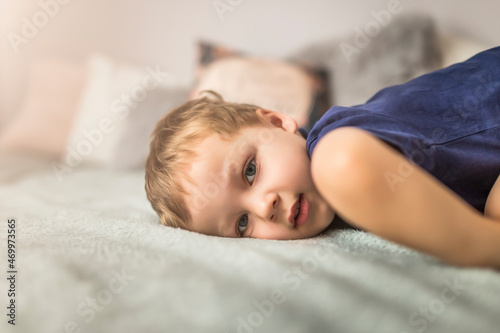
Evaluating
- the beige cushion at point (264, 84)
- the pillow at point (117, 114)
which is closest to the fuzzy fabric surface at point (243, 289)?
the beige cushion at point (264, 84)

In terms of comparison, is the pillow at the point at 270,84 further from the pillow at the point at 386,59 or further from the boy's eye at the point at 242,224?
the boy's eye at the point at 242,224

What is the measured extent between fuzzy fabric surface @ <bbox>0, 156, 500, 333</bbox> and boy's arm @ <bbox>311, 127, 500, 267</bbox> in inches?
1.3

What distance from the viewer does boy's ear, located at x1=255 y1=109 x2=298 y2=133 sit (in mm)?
871

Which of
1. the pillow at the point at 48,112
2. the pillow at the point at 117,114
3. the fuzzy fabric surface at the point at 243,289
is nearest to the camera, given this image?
the fuzzy fabric surface at the point at 243,289

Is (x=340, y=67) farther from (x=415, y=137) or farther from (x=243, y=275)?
(x=243, y=275)

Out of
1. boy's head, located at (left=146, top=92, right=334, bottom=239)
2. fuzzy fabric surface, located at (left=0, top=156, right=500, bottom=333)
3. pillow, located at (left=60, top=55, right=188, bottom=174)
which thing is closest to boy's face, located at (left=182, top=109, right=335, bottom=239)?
boy's head, located at (left=146, top=92, right=334, bottom=239)

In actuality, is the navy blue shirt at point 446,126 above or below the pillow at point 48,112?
above

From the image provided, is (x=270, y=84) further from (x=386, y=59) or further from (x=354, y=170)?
(x=354, y=170)

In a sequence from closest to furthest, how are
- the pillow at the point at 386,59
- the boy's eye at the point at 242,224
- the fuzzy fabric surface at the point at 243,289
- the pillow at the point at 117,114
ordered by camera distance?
the fuzzy fabric surface at the point at 243,289, the boy's eye at the point at 242,224, the pillow at the point at 386,59, the pillow at the point at 117,114

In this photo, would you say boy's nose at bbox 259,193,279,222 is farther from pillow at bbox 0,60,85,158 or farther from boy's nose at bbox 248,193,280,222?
pillow at bbox 0,60,85,158

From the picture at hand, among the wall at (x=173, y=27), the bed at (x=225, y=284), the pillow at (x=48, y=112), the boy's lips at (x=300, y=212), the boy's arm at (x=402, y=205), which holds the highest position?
the wall at (x=173, y=27)

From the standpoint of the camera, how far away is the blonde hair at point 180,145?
0.79 m

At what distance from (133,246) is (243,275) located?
197mm

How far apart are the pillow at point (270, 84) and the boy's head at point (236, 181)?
0.66 m
